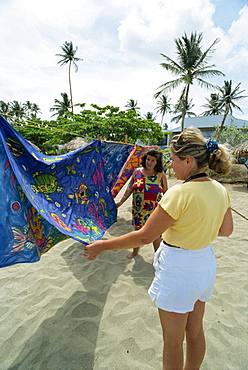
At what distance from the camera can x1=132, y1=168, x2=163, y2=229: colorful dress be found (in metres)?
2.68

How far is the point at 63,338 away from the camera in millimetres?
1710

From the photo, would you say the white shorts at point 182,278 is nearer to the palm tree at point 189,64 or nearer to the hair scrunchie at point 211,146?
the hair scrunchie at point 211,146

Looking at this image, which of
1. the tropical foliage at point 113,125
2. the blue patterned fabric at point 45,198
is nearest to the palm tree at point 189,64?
the tropical foliage at point 113,125

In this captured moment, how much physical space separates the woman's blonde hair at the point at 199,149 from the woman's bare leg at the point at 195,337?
0.82 meters

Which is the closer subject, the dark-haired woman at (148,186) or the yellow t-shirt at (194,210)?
the yellow t-shirt at (194,210)

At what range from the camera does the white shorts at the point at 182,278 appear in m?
0.98

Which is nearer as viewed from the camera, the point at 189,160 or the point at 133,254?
the point at 189,160

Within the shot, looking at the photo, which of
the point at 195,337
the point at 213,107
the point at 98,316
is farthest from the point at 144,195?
the point at 213,107

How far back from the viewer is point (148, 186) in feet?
8.81

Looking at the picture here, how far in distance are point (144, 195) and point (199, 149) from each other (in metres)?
1.76

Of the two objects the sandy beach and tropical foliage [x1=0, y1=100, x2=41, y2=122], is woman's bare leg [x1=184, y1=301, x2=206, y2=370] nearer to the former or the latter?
the sandy beach

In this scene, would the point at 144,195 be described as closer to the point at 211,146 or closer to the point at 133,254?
the point at 133,254

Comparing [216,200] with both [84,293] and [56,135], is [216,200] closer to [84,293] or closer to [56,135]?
[84,293]

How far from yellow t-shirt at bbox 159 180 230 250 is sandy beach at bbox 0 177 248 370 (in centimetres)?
124
